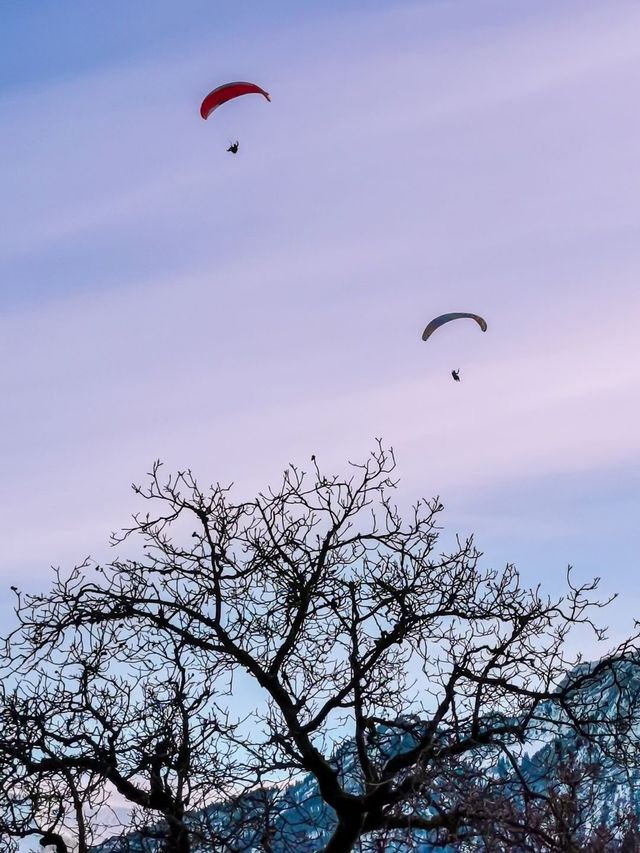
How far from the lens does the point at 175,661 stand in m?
15.5

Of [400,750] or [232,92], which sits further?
[232,92]

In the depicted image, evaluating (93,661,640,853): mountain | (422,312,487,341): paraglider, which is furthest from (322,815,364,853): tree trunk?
(422,312,487,341): paraglider

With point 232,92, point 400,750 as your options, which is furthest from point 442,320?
point 400,750

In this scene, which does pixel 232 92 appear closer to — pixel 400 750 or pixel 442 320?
pixel 442 320

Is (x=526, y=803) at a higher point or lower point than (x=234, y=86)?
lower

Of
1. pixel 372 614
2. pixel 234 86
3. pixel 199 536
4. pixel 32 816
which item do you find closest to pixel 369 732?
pixel 372 614

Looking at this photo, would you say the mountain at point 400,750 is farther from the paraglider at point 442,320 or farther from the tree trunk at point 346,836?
the paraglider at point 442,320

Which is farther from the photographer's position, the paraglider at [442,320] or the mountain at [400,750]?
the paraglider at [442,320]

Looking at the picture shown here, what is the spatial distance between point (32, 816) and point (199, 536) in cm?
418

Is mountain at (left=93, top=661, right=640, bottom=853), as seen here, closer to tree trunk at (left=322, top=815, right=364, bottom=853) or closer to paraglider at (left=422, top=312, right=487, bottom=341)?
tree trunk at (left=322, top=815, right=364, bottom=853)

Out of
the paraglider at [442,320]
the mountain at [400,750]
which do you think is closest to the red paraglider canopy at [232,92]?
the paraglider at [442,320]

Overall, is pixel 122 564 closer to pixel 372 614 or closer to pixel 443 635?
pixel 372 614

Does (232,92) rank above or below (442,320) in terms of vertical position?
above

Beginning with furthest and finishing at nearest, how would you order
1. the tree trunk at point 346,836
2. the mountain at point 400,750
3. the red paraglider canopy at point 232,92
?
1. the red paraglider canopy at point 232,92
2. the tree trunk at point 346,836
3. the mountain at point 400,750
